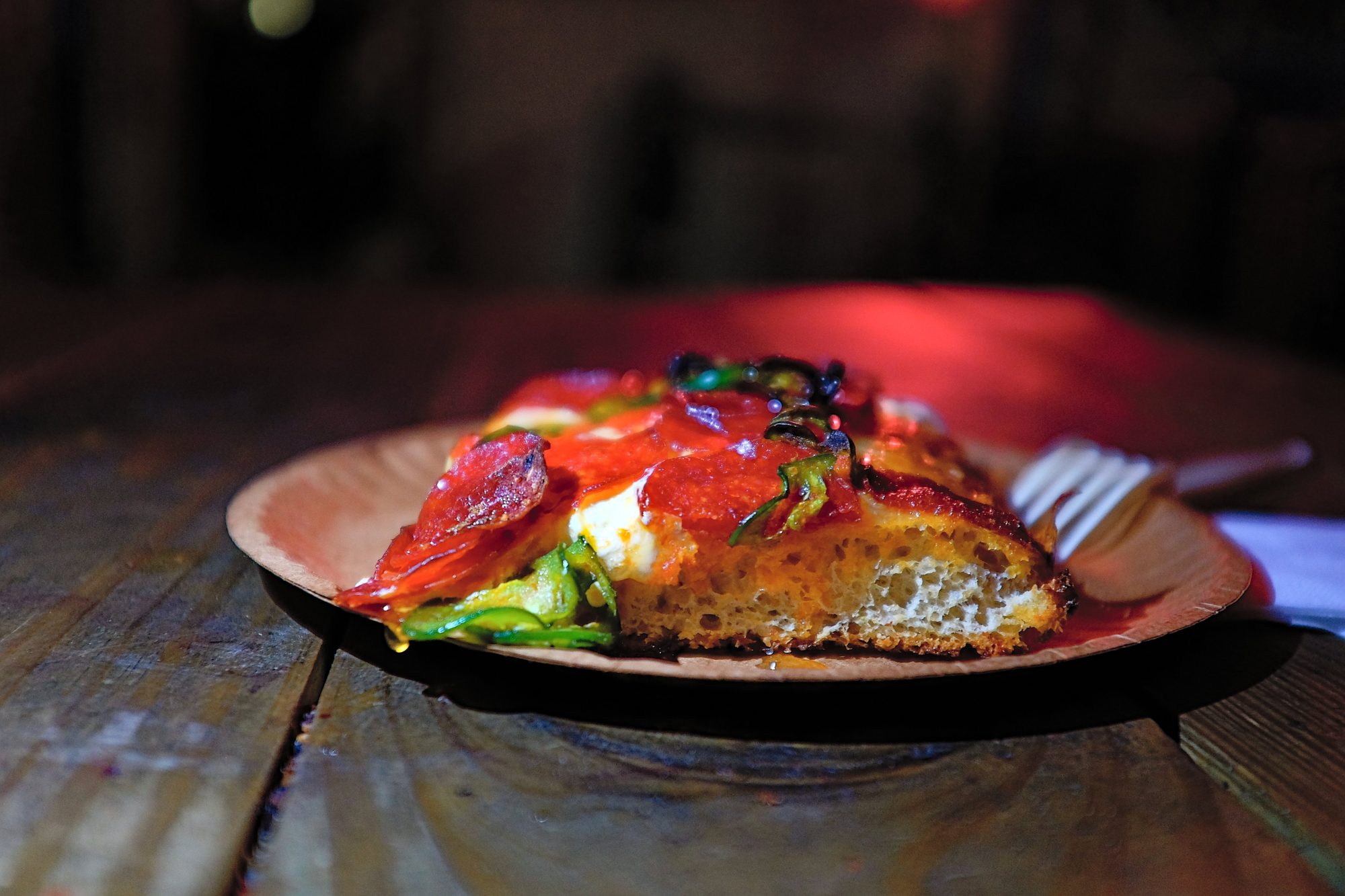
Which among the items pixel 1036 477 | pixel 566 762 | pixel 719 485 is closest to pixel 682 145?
pixel 1036 477

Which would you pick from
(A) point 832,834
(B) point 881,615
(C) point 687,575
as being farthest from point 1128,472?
(A) point 832,834

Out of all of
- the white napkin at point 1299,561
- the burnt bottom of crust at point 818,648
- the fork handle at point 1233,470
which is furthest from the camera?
the fork handle at point 1233,470

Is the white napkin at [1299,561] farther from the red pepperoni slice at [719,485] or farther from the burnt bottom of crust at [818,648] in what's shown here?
the red pepperoni slice at [719,485]

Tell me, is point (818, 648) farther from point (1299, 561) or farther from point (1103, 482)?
point (1299, 561)

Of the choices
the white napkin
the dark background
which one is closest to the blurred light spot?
the dark background

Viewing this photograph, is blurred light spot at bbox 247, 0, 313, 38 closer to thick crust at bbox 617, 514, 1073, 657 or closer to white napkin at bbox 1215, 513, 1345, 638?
white napkin at bbox 1215, 513, 1345, 638

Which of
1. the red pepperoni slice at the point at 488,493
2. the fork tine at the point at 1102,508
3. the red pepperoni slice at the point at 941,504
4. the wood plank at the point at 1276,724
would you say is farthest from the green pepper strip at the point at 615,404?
the wood plank at the point at 1276,724
